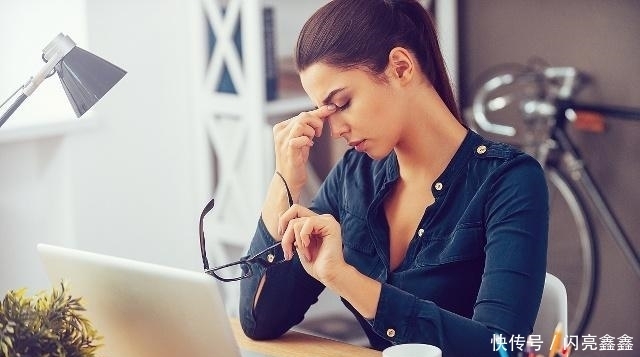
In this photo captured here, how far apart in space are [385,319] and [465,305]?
0.82ft

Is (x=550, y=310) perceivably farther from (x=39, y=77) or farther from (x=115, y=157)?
(x=115, y=157)

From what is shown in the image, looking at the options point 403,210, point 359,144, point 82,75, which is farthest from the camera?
point 403,210

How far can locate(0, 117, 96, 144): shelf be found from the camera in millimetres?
2668

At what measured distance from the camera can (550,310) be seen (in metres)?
1.61

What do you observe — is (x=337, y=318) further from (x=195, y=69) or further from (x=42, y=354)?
(x=42, y=354)

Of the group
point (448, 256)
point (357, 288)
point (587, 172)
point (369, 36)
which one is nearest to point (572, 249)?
point (587, 172)

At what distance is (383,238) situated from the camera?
1.72m

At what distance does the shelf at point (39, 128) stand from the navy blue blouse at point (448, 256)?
1.11 m

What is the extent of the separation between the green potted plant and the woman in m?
0.32

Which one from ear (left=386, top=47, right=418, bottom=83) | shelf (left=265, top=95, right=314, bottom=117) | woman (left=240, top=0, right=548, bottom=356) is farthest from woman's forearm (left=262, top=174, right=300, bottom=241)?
shelf (left=265, top=95, right=314, bottom=117)

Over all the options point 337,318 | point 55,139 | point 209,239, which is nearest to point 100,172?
point 55,139

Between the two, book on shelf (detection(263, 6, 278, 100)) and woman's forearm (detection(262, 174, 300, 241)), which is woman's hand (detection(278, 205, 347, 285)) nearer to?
woman's forearm (detection(262, 174, 300, 241))

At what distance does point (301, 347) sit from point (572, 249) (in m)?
1.89

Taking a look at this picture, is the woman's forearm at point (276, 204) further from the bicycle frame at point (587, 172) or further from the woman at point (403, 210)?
the bicycle frame at point (587, 172)
